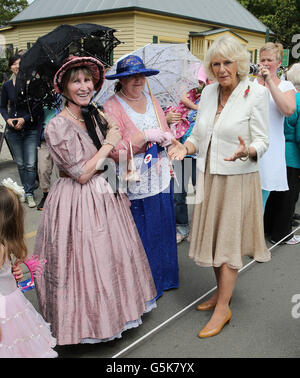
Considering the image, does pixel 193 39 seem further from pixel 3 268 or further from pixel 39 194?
pixel 3 268

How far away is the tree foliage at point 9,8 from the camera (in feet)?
99.8

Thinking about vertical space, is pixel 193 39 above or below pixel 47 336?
above

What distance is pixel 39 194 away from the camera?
636 centimetres

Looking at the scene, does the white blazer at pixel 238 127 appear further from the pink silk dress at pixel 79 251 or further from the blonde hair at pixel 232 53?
the pink silk dress at pixel 79 251

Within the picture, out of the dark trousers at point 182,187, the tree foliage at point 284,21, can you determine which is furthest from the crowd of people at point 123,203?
the tree foliage at point 284,21

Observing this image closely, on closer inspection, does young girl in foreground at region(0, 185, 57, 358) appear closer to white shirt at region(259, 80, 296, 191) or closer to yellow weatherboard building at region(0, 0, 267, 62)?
white shirt at region(259, 80, 296, 191)

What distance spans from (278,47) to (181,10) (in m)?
12.3

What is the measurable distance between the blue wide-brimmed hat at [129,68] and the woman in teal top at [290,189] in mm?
1980

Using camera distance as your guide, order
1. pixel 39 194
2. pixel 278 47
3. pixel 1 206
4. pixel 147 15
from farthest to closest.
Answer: pixel 147 15, pixel 39 194, pixel 278 47, pixel 1 206

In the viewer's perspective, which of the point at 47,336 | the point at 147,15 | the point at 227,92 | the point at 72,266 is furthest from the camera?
the point at 147,15

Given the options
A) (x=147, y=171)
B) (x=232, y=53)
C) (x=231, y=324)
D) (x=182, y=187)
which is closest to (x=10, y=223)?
(x=147, y=171)

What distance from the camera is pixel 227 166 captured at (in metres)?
2.62

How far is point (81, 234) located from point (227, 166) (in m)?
1.05

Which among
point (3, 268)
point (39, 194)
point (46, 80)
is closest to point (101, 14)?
point (39, 194)
